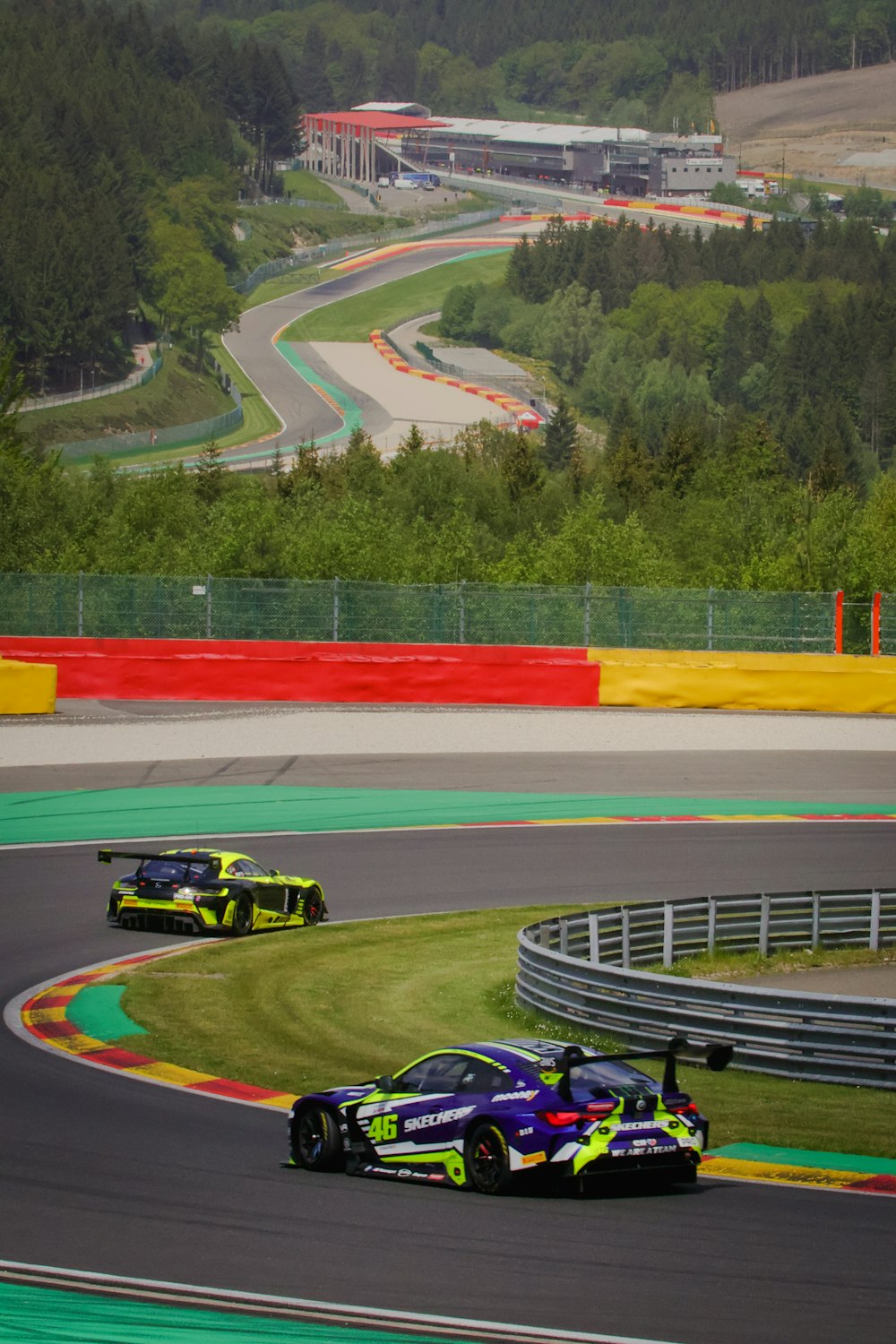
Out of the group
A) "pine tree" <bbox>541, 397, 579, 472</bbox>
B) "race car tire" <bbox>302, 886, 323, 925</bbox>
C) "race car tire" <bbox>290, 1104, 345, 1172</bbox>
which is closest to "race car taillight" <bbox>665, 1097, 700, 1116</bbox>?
"race car tire" <bbox>290, 1104, 345, 1172</bbox>

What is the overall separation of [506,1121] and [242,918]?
10500 millimetres

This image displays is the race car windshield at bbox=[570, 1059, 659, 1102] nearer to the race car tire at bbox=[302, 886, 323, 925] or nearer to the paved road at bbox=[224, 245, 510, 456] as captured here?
the race car tire at bbox=[302, 886, 323, 925]

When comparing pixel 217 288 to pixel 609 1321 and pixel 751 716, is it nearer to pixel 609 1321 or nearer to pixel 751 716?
pixel 751 716

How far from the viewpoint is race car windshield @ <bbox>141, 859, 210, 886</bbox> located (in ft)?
70.8

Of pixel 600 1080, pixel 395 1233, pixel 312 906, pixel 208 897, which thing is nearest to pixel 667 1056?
pixel 600 1080

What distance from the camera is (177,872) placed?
71.1 feet

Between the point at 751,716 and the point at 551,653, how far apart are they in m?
5.61

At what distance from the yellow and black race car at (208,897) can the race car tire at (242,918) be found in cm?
1

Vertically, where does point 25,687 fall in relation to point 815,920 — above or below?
below

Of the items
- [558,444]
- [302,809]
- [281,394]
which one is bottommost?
[302,809]

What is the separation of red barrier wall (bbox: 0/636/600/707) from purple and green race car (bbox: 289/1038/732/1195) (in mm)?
26471

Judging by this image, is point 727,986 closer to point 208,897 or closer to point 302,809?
point 208,897

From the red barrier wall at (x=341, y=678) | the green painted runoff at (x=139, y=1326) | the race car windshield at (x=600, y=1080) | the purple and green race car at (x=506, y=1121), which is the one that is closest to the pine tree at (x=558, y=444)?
the red barrier wall at (x=341, y=678)

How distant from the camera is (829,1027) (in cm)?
1434
